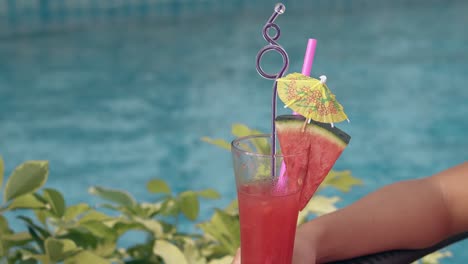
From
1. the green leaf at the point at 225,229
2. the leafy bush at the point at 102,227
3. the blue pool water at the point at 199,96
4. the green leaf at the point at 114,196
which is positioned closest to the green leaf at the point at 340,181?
the leafy bush at the point at 102,227

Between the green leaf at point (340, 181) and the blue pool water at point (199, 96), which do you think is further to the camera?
the blue pool water at point (199, 96)

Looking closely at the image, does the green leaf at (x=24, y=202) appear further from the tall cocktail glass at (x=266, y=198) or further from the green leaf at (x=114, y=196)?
the tall cocktail glass at (x=266, y=198)

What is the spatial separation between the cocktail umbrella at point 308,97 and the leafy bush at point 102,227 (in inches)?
30.3

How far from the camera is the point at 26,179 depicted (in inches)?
70.8

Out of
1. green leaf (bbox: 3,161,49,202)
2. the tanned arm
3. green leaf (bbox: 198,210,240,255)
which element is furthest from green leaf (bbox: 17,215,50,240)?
the tanned arm

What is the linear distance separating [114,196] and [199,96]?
15.3 ft

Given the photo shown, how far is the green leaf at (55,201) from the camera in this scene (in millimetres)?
1917

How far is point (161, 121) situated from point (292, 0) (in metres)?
5.26

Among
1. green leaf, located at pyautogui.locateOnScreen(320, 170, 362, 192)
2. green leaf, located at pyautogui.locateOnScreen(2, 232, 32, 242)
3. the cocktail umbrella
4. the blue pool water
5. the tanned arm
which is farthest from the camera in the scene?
the blue pool water

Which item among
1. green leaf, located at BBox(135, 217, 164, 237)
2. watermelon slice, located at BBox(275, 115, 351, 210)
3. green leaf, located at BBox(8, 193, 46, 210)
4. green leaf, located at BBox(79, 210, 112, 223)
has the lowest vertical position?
green leaf, located at BBox(135, 217, 164, 237)

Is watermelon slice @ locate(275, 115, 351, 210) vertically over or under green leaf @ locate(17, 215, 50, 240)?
over

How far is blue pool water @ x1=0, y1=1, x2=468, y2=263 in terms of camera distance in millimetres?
5242

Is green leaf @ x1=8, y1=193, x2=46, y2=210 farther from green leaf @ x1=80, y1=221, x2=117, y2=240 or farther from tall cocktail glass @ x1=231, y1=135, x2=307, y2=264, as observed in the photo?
tall cocktail glass @ x1=231, y1=135, x2=307, y2=264

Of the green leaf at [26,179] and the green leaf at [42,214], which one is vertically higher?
the green leaf at [26,179]
